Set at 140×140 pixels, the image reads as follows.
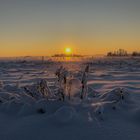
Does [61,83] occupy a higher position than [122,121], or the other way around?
[61,83]

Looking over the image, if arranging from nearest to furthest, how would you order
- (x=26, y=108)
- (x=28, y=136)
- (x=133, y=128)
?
(x=28, y=136)
(x=133, y=128)
(x=26, y=108)

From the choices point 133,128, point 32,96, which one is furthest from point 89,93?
point 133,128

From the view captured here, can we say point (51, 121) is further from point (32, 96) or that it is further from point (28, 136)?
point (32, 96)

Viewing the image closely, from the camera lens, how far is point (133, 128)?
A: 237 cm

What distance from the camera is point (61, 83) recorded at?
12.5 feet

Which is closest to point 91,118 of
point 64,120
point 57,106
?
point 64,120

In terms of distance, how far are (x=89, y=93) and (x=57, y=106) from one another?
1456 mm

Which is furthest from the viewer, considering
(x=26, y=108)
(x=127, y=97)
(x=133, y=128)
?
(x=127, y=97)

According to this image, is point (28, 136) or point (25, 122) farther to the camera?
point (25, 122)

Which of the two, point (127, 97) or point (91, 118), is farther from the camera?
point (127, 97)

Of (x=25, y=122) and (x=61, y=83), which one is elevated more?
(x=61, y=83)

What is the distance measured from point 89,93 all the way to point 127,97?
969 millimetres

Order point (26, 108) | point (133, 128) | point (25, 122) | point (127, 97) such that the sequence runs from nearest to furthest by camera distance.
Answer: point (133, 128) → point (25, 122) → point (26, 108) → point (127, 97)

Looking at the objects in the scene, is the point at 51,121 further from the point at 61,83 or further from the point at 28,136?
the point at 61,83
